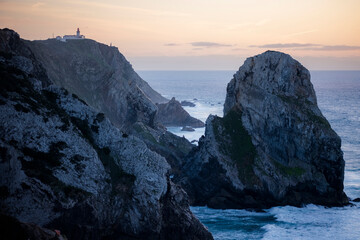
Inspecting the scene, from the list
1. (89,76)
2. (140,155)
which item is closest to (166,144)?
(140,155)

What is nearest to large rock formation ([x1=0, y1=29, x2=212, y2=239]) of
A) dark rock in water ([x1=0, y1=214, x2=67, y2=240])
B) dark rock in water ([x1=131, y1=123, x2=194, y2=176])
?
dark rock in water ([x1=0, y1=214, x2=67, y2=240])

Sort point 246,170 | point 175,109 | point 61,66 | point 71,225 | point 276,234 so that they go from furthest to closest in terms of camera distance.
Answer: point 175,109, point 61,66, point 246,170, point 276,234, point 71,225

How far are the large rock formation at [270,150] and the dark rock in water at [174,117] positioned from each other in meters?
54.0

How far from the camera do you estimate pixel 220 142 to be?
5338 cm

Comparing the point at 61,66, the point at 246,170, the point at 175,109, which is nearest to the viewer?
the point at 246,170

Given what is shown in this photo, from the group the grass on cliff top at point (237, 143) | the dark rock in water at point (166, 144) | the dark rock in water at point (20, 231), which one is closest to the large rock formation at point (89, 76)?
the dark rock in water at point (166, 144)

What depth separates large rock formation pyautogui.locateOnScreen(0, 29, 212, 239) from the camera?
2548cm

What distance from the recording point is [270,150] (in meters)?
53.7

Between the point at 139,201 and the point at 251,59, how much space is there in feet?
115

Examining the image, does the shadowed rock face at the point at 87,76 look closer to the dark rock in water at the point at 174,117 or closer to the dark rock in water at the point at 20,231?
the dark rock in water at the point at 174,117

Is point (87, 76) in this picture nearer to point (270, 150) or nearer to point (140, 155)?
point (270, 150)

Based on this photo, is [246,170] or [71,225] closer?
[71,225]

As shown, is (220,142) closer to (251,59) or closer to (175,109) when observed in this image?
(251,59)

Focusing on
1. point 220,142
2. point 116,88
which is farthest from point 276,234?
point 116,88
